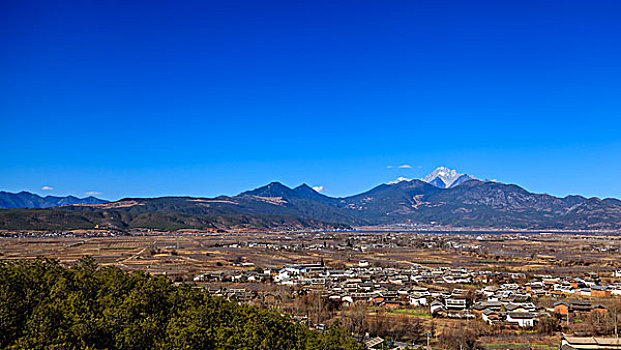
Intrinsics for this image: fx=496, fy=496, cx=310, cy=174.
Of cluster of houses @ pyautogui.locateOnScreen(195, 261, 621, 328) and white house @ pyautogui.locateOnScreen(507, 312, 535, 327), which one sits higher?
cluster of houses @ pyautogui.locateOnScreen(195, 261, 621, 328)

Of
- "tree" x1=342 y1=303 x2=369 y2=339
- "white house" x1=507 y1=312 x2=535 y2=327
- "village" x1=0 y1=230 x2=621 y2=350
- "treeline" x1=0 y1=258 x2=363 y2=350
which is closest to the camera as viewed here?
"treeline" x1=0 y1=258 x2=363 y2=350

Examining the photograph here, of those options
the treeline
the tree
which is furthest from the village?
the treeline

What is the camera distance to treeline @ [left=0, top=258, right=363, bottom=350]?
1377cm

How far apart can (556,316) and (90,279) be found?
29.8 m

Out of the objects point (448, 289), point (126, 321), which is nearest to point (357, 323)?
point (126, 321)

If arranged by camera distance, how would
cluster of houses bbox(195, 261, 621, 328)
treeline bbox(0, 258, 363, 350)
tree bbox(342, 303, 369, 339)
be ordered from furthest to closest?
cluster of houses bbox(195, 261, 621, 328) < tree bbox(342, 303, 369, 339) < treeline bbox(0, 258, 363, 350)

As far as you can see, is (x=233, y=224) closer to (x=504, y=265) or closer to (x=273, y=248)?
(x=273, y=248)

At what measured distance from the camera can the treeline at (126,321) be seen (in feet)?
45.2

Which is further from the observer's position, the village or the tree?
the village

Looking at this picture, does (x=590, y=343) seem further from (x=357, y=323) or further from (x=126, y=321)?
(x=126, y=321)

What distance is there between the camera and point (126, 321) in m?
15.1

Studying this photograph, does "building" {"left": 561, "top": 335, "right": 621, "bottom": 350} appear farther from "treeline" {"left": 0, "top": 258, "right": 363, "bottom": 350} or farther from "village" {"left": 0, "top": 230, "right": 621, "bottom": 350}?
"treeline" {"left": 0, "top": 258, "right": 363, "bottom": 350}

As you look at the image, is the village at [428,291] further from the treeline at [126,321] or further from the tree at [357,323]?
the treeline at [126,321]

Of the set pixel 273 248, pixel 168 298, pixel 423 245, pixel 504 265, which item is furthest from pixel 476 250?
pixel 168 298
